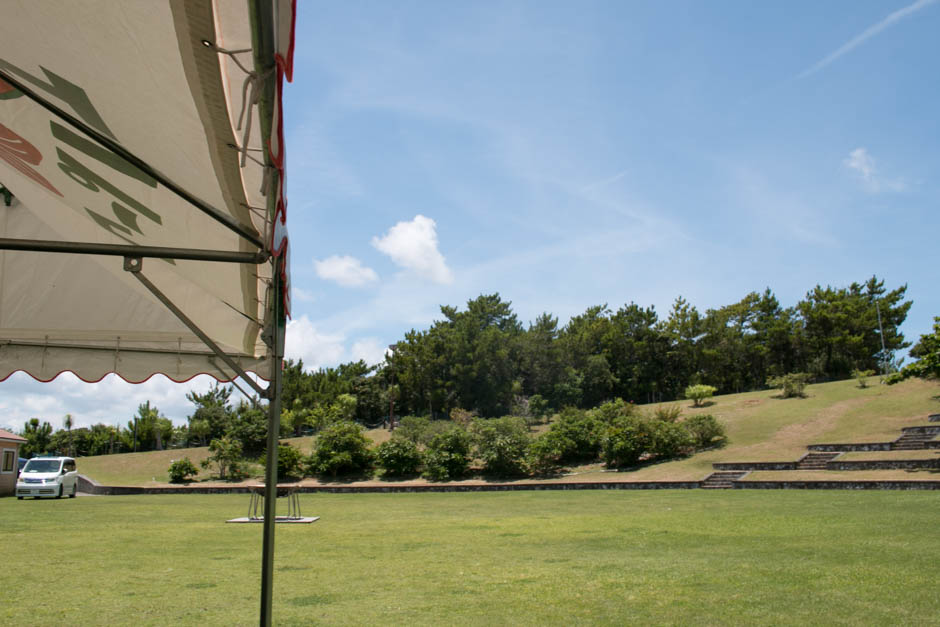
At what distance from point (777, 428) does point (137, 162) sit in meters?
27.3

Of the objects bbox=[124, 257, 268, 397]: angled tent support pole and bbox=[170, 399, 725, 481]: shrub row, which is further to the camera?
bbox=[170, 399, 725, 481]: shrub row

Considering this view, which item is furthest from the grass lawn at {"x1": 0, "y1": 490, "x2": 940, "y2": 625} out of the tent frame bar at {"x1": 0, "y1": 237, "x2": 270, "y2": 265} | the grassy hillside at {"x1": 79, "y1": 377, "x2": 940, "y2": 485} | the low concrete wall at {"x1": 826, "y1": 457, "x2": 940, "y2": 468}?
the grassy hillside at {"x1": 79, "y1": 377, "x2": 940, "y2": 485}

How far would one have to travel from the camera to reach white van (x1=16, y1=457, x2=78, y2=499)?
1747cm

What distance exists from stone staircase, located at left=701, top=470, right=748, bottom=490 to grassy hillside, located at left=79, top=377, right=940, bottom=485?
1.87 ft

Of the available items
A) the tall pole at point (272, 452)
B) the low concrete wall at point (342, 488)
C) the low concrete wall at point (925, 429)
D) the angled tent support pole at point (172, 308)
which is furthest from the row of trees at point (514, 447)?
the tall pole at point (272, 452)

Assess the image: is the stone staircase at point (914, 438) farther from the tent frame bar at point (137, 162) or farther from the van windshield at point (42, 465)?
the van windshield at point (42, 465)

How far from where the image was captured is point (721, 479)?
18328mm

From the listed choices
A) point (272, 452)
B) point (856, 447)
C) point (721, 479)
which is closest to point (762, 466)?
point (721, 479)

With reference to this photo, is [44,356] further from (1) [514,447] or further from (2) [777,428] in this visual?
(2) [777,428]

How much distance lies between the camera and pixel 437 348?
4503 cm

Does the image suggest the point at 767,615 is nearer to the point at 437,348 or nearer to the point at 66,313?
the point at 66,313

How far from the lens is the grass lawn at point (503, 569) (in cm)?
441

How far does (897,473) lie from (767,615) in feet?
49.4

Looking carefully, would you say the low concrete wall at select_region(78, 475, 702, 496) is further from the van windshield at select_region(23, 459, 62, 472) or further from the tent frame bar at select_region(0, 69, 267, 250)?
the tent frame bar at select_region(0, 69, 267, 250)
